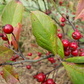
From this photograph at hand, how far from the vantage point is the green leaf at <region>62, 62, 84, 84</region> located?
458 millimetres

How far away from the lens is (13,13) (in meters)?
0.64

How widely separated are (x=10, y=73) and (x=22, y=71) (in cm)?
89

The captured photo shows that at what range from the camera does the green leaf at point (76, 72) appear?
46 cm

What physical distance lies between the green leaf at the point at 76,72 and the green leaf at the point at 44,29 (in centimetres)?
12

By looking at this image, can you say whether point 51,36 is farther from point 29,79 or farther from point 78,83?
point 29,79

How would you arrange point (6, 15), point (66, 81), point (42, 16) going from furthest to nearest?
point (66, 81) → point (6, 15) → point (42, 16)

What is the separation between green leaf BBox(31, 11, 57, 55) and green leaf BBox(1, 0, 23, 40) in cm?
22

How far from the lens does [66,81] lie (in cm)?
114

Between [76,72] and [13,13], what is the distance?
528 mm

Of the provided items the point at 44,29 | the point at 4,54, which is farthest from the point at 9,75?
the point at 44,29

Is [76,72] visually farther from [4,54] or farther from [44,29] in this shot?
[4,54]

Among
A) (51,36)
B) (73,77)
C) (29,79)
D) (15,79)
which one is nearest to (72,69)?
(73,77)

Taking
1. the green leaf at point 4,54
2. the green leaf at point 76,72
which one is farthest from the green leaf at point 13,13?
the green leaf at point 76,72

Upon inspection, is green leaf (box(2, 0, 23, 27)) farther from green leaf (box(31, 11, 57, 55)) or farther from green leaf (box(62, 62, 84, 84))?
green leaf (box(62, 62, 84, 84))
